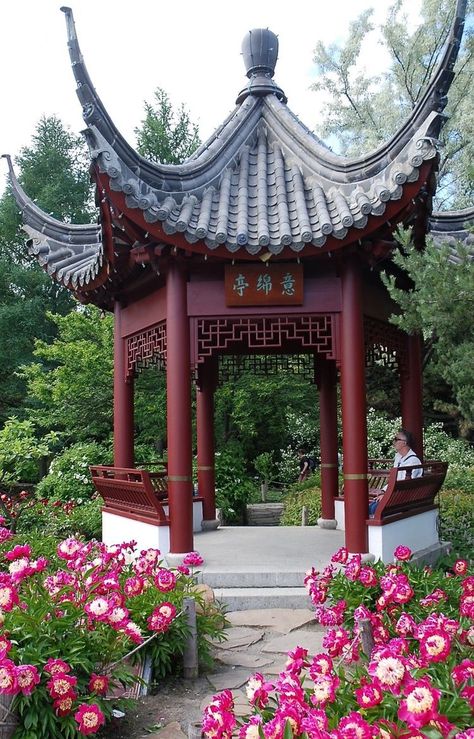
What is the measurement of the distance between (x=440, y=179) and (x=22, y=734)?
1891 cm

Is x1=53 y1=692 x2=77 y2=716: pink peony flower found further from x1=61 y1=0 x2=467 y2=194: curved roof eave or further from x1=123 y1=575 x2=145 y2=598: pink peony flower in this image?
x1=61 y1=0 x2=467 y2=194: curved roof eave

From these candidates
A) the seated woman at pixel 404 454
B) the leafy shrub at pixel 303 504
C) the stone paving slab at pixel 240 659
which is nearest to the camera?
the stone paving slab at pixel 240 659

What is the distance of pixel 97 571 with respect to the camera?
441 cm

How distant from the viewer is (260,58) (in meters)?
9.23

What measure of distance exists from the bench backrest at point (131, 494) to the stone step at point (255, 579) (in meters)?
0.77

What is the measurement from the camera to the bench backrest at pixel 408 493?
265 inches

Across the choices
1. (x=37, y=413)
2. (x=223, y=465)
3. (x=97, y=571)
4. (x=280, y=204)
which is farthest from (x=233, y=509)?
(x=97, y=571)

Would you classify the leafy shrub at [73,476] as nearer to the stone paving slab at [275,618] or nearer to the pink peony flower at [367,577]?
the stone paving slab at [275,618]

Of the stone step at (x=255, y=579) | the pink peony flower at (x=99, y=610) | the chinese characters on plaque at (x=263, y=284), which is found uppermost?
the chinese characters on plaque at (x=263, y=284)

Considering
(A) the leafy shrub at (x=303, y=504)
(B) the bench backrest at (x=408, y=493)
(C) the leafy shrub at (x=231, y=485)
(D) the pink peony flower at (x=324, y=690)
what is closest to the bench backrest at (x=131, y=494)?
(B) the bench backrest at (x=408, y=493)

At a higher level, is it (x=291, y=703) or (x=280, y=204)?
(x=280, y=204)

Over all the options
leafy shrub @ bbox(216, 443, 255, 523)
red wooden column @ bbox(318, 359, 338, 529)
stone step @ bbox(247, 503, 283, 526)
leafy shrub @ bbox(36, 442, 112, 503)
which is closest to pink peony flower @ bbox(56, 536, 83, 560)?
red wooden column @ bbox(318, 359, 338, 529)

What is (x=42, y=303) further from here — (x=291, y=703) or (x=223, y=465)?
(x=291, y=703)

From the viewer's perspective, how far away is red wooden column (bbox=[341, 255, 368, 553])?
6.73m
